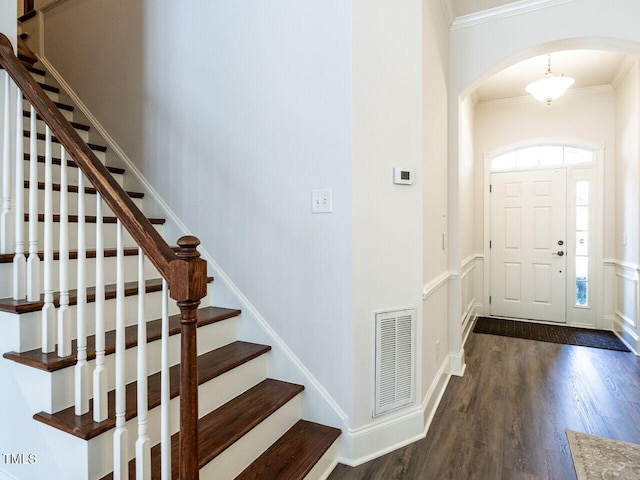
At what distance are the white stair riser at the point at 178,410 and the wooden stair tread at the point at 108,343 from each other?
1.02ft

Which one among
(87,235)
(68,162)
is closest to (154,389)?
(87,235)

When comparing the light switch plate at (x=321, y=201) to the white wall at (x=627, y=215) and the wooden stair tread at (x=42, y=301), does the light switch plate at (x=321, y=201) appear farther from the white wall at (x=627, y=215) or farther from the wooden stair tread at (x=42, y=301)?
the white wall at (x=627, y=215)

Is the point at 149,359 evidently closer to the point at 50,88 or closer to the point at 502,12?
the point at 50,88

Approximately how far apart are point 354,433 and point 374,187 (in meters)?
1.38

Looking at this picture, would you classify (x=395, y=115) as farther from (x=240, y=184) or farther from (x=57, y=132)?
(x=57, y=132)

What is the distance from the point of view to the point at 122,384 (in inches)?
48.5

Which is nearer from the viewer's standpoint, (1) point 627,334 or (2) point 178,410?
(2) point 178,410

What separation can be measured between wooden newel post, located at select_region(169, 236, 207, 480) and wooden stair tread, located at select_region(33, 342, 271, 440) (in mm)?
409

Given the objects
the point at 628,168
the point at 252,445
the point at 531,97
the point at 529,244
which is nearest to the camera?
the point at 252,445

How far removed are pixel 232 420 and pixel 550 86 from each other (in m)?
4.21

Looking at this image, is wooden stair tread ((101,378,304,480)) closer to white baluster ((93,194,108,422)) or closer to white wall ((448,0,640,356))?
white baluster ((93,194,108,422))

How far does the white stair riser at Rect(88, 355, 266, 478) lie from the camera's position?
4.36ft

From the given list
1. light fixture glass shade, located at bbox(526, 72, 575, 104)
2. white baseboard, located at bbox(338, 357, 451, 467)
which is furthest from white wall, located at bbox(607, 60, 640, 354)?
white baseboard, located at bbox(338, 357, 451, 467)

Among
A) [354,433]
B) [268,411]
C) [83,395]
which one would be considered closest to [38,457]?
[83,395]
